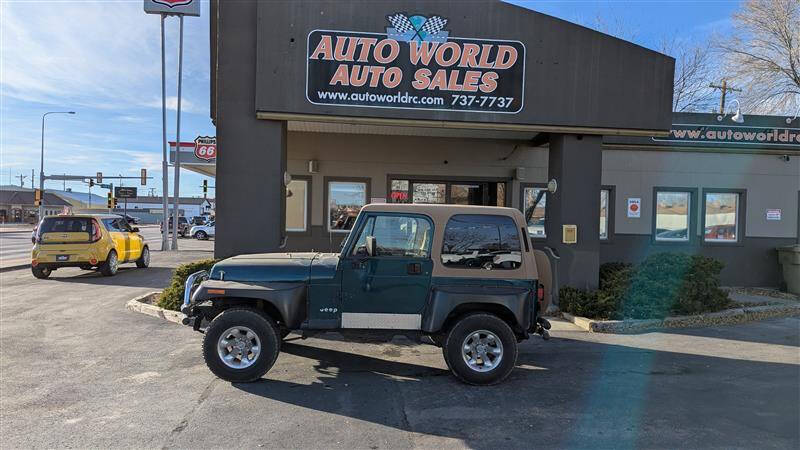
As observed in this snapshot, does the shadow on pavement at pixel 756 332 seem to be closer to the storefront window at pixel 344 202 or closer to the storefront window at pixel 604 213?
the storefront window at pixel 604 213

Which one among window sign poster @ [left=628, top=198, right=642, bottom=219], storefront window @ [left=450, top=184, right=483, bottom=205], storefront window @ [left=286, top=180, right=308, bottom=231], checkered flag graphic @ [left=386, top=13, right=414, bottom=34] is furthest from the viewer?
storefront window @ [left=450, top=184, right=483, bottom=205]

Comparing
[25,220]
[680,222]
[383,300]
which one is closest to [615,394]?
[383,300]

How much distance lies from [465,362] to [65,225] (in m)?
13.4

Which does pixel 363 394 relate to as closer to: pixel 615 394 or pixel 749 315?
pixel 615 394

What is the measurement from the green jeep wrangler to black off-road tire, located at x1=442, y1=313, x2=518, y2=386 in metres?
0.01

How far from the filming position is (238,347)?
5.46m

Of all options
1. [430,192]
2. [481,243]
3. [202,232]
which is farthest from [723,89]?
[202,232]

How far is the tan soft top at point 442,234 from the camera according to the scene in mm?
5574

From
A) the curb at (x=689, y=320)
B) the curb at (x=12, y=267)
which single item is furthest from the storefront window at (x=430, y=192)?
the curb at (x=12, y=267)

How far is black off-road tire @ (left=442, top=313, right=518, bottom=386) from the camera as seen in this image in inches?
213

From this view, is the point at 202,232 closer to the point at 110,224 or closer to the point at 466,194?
the point at 110,224

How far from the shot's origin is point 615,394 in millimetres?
5258

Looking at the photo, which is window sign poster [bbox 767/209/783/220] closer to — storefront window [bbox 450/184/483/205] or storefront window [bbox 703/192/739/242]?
storefront window [bbox 703/192/739/242]

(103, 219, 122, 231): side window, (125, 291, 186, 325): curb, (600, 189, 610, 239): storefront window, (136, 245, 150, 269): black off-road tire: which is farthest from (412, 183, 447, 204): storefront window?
(136, 245, 150, 269): black off-road tire
